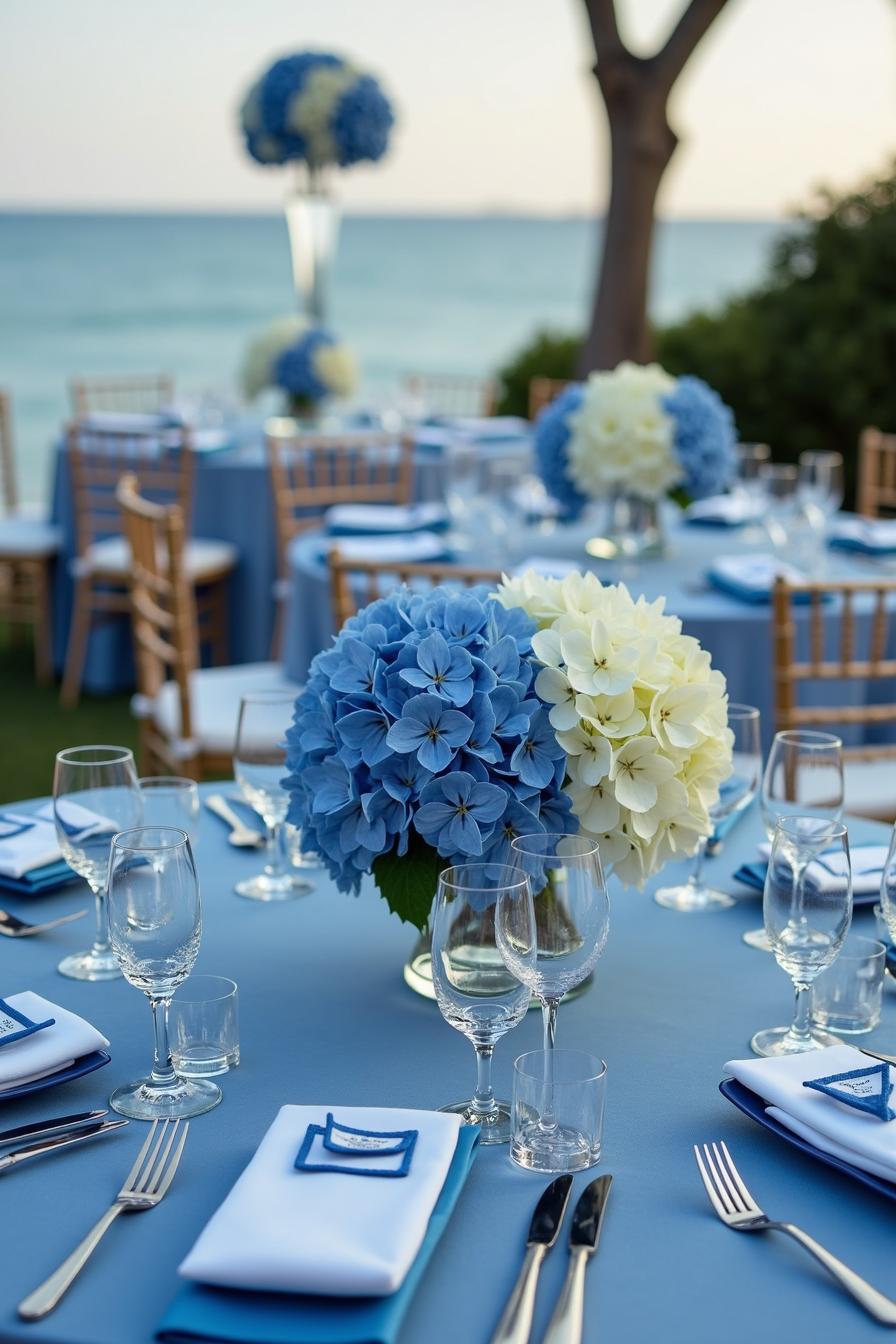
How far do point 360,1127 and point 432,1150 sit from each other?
0.22 ft

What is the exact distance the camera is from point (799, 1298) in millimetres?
1037

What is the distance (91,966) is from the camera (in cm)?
159

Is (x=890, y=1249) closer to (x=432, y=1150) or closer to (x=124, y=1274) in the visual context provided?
(x=432, y=1150)

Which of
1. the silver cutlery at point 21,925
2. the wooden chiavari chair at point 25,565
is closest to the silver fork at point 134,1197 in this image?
the silver cutlery at point 21,925

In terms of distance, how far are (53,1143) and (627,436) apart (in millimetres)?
2635

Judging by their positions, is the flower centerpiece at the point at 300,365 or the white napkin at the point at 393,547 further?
the flower centerpiece at the point at 300,365

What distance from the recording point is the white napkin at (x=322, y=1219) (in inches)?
39.4

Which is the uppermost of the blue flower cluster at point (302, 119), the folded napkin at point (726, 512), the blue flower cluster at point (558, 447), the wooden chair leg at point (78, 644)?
the blue flower cluster at point (302, 119)

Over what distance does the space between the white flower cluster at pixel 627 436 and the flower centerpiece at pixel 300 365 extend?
2541 mm

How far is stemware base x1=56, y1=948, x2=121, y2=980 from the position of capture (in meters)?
1.57

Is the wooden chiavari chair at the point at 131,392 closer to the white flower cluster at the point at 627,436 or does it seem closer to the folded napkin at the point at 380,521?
the folded napkin at the point at 380,521

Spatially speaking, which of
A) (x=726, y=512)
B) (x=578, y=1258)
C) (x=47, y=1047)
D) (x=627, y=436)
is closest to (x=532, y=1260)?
(x=578, y=1258)

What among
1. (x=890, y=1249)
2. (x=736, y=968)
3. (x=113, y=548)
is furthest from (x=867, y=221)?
(x=890, y=1249)

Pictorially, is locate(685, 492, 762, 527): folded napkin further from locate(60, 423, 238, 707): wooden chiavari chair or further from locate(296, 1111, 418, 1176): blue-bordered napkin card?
locate(296, 1111, 418, 1176): blue-bordered napkin card
